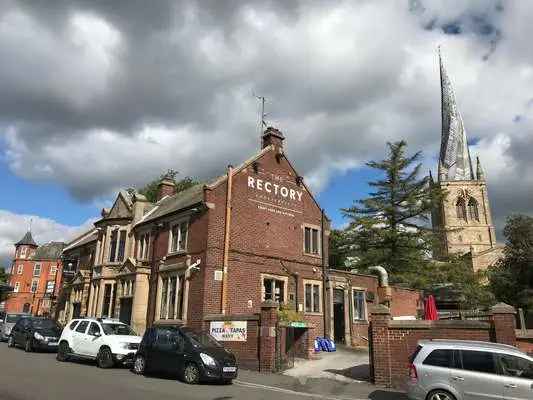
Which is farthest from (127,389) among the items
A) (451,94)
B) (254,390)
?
(451,94)

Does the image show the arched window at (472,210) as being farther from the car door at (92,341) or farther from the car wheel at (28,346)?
the car door at (92,341)

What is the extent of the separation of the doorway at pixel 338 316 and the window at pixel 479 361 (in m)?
16.1

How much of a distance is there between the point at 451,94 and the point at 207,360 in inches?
4292

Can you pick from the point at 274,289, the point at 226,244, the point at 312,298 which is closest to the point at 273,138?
the point at 226,244

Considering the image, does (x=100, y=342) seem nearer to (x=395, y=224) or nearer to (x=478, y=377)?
(x=478, y=377)

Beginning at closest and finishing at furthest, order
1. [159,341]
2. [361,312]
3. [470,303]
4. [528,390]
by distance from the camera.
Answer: [528,390] → [159,341] → [361,312] → [470,303]

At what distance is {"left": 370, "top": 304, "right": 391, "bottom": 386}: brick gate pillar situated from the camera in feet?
44.7

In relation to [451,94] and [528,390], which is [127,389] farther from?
[451,94]

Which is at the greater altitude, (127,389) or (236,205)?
(236,205)

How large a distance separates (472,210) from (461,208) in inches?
92.6

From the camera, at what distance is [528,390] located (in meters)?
9.07

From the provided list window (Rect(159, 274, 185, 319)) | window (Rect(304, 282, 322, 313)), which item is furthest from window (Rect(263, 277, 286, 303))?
window (Rect(159, 274, 185, 319))

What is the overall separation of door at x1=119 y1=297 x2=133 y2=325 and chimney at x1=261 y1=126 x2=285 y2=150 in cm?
1176

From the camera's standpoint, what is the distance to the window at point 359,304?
26659mm
